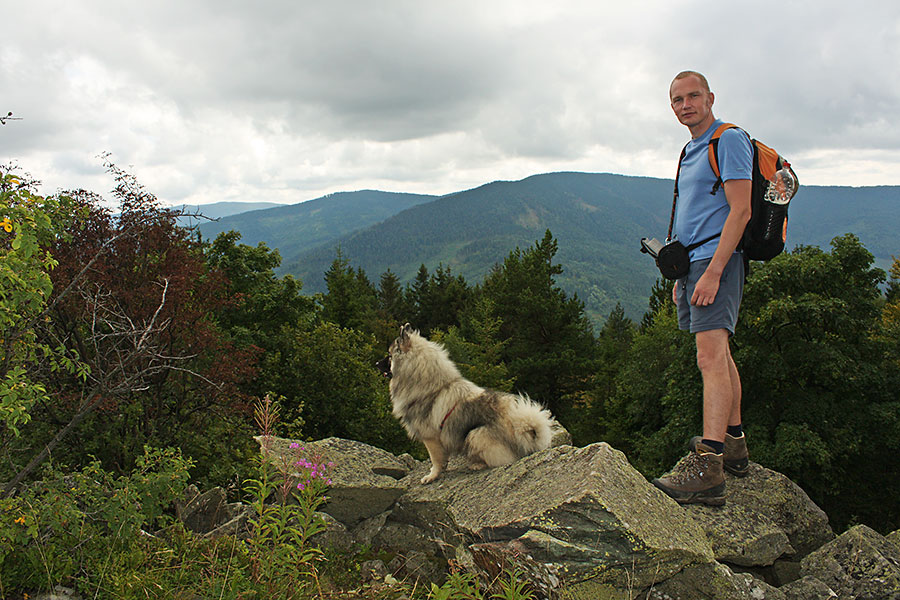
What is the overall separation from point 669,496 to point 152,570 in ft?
14.2

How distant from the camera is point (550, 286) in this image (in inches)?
1328

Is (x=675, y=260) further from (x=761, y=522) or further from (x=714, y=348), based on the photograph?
(x=761, y=522)

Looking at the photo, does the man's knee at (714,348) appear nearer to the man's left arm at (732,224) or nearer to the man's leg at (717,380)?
the man's leg at (717,380)

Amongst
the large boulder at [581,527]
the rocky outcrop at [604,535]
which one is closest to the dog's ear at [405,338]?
the rocky outcrop at [604,535]

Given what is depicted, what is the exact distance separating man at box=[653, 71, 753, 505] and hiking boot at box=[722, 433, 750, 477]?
1.62ft

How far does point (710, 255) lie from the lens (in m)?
4.56

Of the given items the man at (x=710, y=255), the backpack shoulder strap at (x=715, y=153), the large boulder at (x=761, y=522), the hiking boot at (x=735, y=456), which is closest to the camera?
the man at (x=710, y=255)

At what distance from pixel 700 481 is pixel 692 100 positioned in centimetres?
348

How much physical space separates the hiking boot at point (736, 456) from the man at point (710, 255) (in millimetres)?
493

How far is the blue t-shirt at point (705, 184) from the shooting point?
4.34m

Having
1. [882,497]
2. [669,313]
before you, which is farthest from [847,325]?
[669,313]

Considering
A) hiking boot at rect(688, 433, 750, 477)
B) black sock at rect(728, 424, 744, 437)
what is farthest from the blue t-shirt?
hiking boot at rect(688, 433, 750, 477)

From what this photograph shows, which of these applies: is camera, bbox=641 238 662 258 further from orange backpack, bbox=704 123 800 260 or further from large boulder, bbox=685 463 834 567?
large boulder, bbox=685 463 834 567

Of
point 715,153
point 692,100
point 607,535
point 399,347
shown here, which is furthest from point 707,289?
point 399,347
